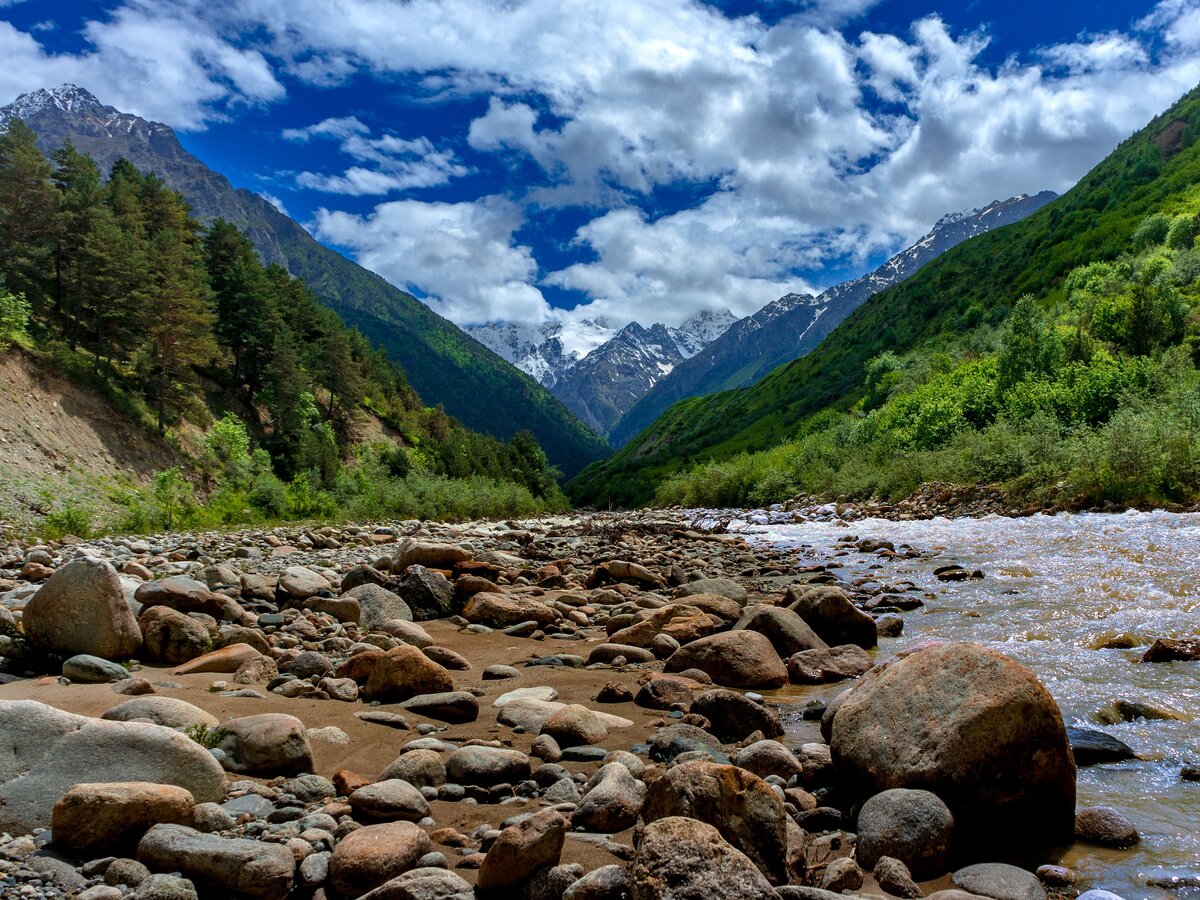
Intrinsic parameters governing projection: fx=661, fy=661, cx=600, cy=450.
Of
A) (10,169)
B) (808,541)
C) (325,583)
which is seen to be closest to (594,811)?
(325,583)

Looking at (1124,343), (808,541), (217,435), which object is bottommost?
(808,541)

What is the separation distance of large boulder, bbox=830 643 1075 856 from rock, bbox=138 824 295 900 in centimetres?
378

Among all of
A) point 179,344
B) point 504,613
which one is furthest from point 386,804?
point 179,344

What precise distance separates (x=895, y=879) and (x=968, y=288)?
110046 mm

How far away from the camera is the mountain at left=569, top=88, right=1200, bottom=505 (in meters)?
74.1

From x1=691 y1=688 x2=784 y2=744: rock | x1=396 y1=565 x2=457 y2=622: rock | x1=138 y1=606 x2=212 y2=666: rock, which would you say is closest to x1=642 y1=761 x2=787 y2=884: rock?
x1=691 y1=688 x2=784 y2=744: rock

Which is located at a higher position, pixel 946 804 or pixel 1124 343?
pixel 1124 343

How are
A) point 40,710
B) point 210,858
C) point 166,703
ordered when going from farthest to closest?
point 166,703, point 40,710, point 210,858

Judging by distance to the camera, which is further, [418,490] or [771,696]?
[418,490]

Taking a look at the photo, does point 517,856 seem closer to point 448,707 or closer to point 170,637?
point 448,707

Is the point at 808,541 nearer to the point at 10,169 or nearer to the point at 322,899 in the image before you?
the point at 322,899

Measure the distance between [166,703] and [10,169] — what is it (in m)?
45.9

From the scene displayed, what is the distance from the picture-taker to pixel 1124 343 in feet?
122

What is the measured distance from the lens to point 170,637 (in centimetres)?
738
